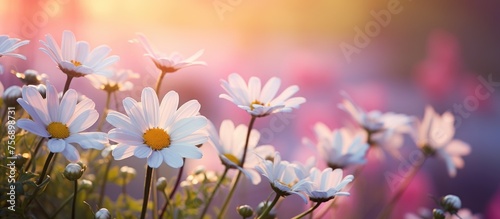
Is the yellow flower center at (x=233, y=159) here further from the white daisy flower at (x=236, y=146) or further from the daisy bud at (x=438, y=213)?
the daisy bud at (x=438, y=213)

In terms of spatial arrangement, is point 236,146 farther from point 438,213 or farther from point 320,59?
point 320,59

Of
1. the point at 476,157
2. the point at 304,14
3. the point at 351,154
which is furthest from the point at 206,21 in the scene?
the point at 351,154

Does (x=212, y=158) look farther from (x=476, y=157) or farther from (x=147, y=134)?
(x=476, y=157)

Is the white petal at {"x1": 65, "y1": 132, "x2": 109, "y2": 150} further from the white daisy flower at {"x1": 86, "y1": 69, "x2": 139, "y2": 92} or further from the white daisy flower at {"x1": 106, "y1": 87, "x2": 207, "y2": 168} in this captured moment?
the white daisy flower at {"x1": 86, "y1": 69, "x2": 139, "y2": 92}
